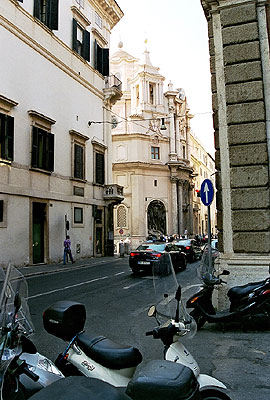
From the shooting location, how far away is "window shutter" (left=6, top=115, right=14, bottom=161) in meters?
17.2

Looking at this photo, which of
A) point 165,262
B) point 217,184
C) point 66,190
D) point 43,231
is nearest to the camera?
point 165,262

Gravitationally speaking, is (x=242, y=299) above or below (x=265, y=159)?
below

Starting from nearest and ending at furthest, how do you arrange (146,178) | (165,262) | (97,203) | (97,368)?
1. (97,368)
2. (165,262)
3. (97,203)
4. (146,178)

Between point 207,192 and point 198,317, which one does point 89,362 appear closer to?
point 198,317

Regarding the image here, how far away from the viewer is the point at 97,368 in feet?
9.27

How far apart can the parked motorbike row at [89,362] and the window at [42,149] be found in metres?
16.7

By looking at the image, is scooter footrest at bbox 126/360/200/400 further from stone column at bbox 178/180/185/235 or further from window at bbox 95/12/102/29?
stone column at bbox 178/180/185/235

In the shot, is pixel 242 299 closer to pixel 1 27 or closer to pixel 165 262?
pixel 165 262

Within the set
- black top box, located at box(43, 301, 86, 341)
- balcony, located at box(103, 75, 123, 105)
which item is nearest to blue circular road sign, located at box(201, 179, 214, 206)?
black top box, located at box(43, 301, 86, 341)

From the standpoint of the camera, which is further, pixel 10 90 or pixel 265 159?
pixel 10 90

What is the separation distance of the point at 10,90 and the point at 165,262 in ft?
54.2

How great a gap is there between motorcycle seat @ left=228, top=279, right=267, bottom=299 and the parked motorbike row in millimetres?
3206

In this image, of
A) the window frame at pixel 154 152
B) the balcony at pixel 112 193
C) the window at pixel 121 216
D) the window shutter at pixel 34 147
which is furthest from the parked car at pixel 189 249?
the window frame at pixel 154 152

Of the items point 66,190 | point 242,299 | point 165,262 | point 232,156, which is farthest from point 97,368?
point 66,190
